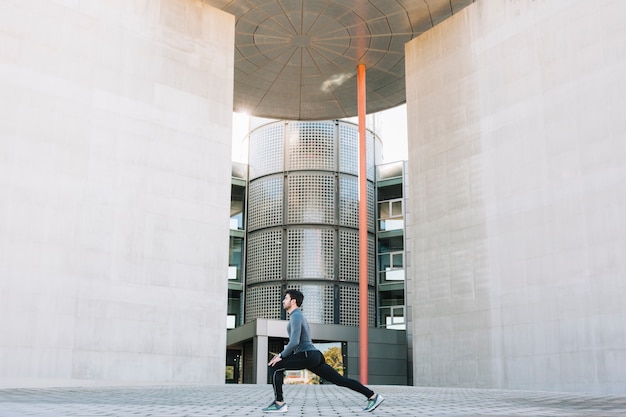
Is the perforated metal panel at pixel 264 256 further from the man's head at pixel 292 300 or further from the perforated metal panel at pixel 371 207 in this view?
the man's head at pixel 292 300

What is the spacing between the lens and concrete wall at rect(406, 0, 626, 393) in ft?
55.1

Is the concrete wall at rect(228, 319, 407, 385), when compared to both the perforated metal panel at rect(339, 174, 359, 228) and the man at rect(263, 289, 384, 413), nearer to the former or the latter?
the perforated metal panel at rect(339, 174, 359, 228)

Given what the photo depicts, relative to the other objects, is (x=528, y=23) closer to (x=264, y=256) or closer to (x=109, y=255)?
(x=109, y=255)

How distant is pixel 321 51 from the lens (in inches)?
1129

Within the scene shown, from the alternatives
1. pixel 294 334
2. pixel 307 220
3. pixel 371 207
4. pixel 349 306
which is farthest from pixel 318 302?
pixel 294 334

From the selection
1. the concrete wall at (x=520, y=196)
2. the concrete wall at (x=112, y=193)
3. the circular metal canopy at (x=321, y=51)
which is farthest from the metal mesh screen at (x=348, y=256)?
the concrete wall at (x=112, y=193)

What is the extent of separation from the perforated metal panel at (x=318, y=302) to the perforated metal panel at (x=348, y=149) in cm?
659

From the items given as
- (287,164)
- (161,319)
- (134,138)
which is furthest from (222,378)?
(287,164)

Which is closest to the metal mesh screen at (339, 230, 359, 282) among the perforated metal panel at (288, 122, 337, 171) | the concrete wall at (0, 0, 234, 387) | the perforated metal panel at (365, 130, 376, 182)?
the perforated metal panel at (288, 122, 337, 171)

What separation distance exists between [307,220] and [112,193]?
16.7m

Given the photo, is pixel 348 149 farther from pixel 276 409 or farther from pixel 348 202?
pixel 276 409

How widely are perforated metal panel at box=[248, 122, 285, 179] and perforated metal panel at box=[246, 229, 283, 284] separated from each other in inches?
137

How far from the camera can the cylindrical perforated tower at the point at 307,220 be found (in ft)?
111

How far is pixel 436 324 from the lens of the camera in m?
21.9
